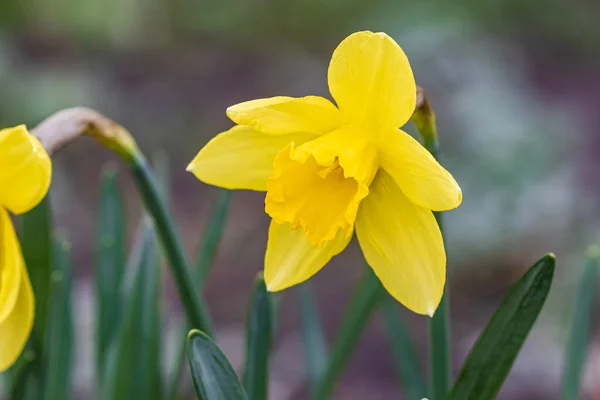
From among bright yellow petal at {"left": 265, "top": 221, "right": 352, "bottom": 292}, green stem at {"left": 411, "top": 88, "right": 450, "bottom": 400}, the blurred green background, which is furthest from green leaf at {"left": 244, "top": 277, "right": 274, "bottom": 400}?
the blurred green background

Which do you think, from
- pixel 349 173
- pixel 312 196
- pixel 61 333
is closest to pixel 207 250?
pixel 61 333

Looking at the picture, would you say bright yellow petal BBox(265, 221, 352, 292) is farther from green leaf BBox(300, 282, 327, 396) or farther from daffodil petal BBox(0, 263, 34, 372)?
green leaf BBox(300, 282, 327, 396)

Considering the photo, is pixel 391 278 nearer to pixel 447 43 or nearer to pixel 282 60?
pixel 447 43

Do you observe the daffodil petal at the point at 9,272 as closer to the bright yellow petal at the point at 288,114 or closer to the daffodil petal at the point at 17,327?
the daffodil petal at the point at 17,327

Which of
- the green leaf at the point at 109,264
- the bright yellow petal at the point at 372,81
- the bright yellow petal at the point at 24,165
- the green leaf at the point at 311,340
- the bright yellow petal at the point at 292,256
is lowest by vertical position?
the green leaf at the point at 311,340

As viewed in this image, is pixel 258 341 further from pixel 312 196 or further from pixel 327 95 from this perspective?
pixel 327 95

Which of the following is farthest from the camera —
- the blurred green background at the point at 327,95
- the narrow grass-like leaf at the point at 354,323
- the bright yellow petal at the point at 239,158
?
the blurred green background at the point at 327,95

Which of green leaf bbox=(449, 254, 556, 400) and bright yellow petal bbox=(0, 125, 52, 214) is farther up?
bright yellow petal bbox=(0, 125, 52, 214)

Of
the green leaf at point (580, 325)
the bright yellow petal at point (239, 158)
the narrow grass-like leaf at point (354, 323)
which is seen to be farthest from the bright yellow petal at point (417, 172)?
the green leaf at point (580, 325)
